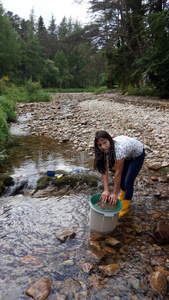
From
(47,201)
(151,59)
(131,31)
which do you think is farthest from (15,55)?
(47,201)

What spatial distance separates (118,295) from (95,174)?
2605 mm

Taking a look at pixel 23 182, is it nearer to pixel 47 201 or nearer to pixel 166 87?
pixel 47 201

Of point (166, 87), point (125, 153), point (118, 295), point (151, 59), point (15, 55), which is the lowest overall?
point (118, 295)

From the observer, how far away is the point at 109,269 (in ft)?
6.28

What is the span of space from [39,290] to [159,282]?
1114 mm

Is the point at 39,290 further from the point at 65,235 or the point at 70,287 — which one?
the point at 65,235

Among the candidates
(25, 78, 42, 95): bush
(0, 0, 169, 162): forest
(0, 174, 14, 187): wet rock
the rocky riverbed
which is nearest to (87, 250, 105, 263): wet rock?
the rocky riverbed

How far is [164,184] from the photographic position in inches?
149

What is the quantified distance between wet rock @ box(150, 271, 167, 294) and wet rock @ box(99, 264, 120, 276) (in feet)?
1.15

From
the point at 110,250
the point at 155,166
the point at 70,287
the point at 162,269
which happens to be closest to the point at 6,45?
the point at 155,166

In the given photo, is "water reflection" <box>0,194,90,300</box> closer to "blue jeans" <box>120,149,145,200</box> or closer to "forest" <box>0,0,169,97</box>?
"blue jeans" <box>120,149,145,200</box>

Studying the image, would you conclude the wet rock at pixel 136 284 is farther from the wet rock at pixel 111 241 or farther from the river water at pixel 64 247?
the wet rock at pixel 111 241

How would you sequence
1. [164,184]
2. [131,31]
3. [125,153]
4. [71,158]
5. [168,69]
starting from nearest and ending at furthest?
1. [125,153]
2. [164,184]
3. [71,158]
4. [168,69]
5. [131,31]

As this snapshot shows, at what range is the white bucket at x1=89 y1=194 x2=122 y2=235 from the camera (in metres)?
2.15
